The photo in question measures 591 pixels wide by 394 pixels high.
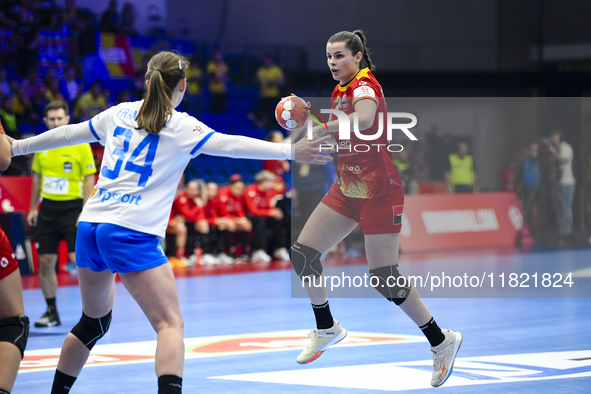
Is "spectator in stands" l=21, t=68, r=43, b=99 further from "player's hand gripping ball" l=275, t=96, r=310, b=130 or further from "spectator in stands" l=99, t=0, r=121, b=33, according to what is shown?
"player's hand gripping ball" l=275, t=96, r=310, b=130

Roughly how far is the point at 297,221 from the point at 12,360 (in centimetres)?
1083

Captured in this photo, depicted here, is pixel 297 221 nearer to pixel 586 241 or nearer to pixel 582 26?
pixel 586 241

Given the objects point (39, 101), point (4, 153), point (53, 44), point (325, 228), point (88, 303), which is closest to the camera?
point (4, 153)

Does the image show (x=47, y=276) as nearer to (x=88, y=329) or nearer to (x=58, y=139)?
(x=88, y=329)

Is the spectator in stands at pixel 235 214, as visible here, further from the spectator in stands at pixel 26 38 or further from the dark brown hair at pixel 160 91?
the dark brown hair at pixel 160 91

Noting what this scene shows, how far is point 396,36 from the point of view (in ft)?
69.0

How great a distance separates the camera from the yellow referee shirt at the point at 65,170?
Result: 24.2 feet

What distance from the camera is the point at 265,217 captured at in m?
14.0

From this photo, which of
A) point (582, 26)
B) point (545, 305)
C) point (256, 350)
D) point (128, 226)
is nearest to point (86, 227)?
point (128, 226)

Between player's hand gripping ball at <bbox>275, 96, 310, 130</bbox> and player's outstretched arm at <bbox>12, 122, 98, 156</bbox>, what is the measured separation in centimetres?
116

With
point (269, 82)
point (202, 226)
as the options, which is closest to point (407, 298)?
point (202, 226)

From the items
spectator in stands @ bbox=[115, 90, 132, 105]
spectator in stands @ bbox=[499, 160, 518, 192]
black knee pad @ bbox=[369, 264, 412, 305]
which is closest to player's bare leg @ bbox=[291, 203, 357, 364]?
black knee pad @ bbox=[369, 264, 412, 305]

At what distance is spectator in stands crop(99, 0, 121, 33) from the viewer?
60.6 feet

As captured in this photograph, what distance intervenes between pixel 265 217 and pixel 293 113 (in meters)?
9.69
